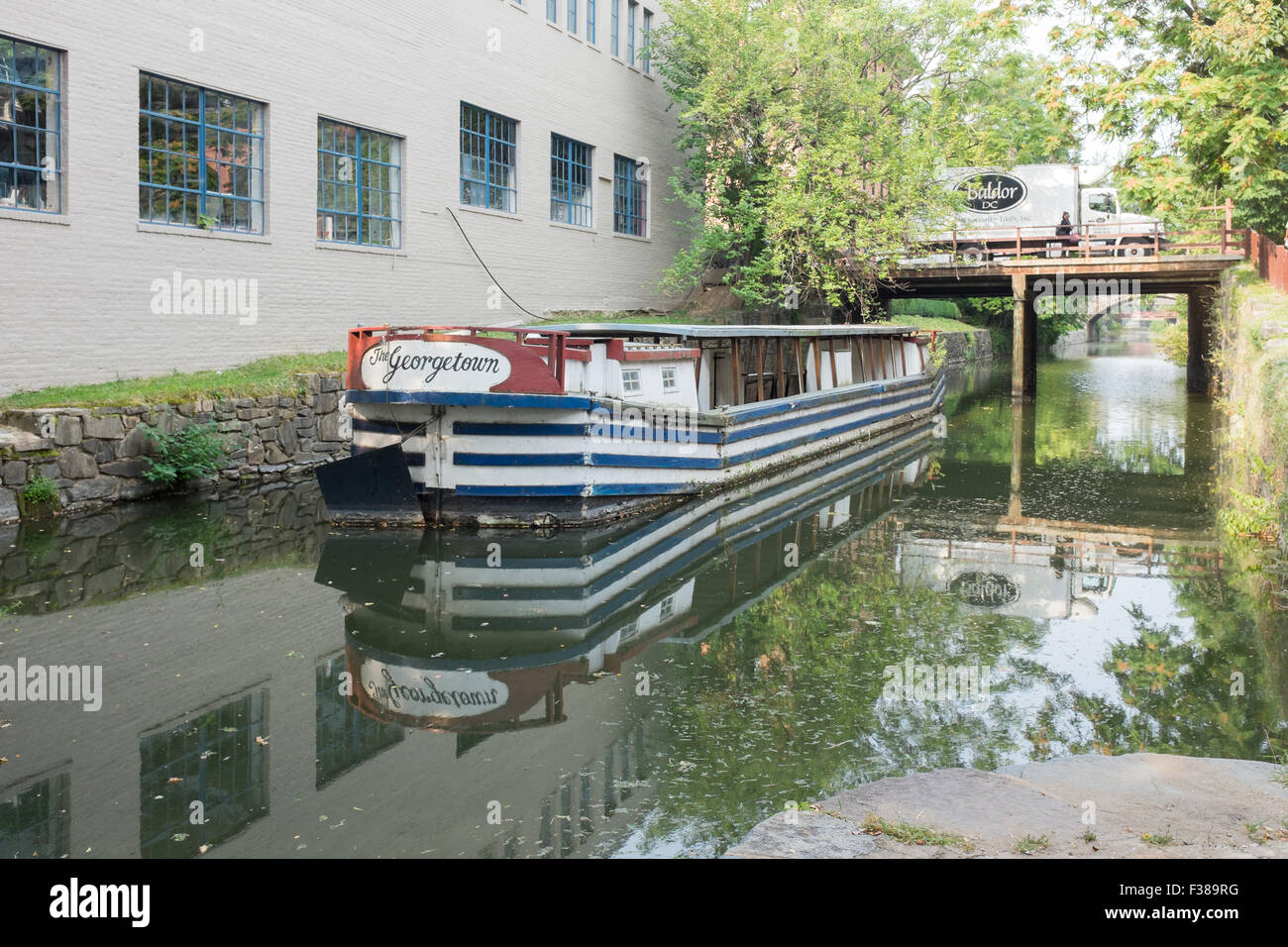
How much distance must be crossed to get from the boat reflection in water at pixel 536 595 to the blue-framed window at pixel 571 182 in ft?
→ 44.5

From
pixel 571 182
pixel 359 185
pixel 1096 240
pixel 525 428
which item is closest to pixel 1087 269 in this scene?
pixel 1096 240

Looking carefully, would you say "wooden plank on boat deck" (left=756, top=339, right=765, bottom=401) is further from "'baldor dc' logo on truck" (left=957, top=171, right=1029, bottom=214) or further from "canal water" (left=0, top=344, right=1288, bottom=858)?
"'baldor dc' logo on truck" (left=957, top=171, right=1029, bottom=214)

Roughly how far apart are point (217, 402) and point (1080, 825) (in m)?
12.9

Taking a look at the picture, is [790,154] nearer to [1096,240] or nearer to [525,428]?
[1096,240]

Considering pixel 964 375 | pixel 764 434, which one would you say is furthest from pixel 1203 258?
pixel 764 434

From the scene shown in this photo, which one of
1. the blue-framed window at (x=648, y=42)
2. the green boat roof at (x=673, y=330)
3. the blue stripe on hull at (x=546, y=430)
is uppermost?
the blue-framed window at (x=648, y=42)

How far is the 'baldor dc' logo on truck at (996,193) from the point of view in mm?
39625

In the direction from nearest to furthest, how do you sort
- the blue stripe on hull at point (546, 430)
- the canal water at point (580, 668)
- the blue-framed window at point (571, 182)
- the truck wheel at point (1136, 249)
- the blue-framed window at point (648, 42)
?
the canal water at point (580, 668) → the blue stripe on hull at point (546, 430) → the blue-framed window at point (571, 182) → the blue-framed window at point (648, 42) → the truck wheel at point (1136, 249)

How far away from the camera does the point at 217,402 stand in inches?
607

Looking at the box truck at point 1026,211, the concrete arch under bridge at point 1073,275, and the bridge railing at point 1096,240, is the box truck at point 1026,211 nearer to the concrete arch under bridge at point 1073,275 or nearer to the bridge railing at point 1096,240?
the bridge railing at point 1096,240

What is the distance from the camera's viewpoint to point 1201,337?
38.0m

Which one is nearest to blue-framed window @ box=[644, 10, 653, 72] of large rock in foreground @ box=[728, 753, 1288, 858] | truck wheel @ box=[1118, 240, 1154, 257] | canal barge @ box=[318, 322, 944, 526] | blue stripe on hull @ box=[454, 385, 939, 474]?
blue stripe on hull @ box=[454, 385, 939, 474]

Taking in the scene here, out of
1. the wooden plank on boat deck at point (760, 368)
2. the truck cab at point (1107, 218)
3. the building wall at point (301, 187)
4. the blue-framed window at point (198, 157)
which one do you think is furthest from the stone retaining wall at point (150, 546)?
the truck cab at point (1107, 218)

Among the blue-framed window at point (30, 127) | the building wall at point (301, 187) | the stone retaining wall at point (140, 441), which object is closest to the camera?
the stone retaining wall at point (140, 441)
